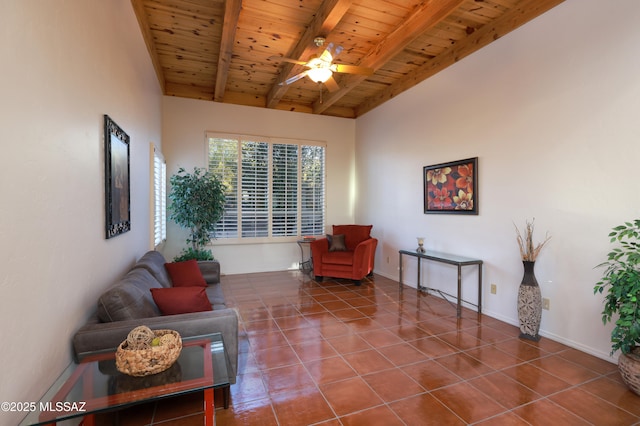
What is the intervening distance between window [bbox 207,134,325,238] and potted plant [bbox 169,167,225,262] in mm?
686

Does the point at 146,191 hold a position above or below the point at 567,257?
above

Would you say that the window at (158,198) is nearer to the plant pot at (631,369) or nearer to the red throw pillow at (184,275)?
the red throw pillow at (184,275)

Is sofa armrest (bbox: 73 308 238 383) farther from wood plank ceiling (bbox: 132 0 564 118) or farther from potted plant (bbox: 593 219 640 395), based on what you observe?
potted plant (bbox: 593 219 640 395)

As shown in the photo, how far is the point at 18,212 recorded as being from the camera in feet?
3.98

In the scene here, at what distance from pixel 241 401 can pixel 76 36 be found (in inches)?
96.7

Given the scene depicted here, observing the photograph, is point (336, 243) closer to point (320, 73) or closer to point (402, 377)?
point (320, 73)

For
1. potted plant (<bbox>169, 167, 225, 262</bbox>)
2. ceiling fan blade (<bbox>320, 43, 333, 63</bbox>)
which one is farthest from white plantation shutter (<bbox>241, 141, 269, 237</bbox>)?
ceiling fan blade (<bbox>320, 43, 333, 63</bbox>)

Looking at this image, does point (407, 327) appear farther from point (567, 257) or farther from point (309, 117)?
point (309, 117)

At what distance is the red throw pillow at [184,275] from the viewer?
3.25 m

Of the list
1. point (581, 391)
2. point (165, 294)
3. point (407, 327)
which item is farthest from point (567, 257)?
point (165, 294)

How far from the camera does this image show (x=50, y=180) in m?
1.45

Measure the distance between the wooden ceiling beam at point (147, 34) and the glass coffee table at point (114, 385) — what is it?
3.22 meters

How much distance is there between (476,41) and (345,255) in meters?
3.50

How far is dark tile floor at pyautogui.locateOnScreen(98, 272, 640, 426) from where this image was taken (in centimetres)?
196
